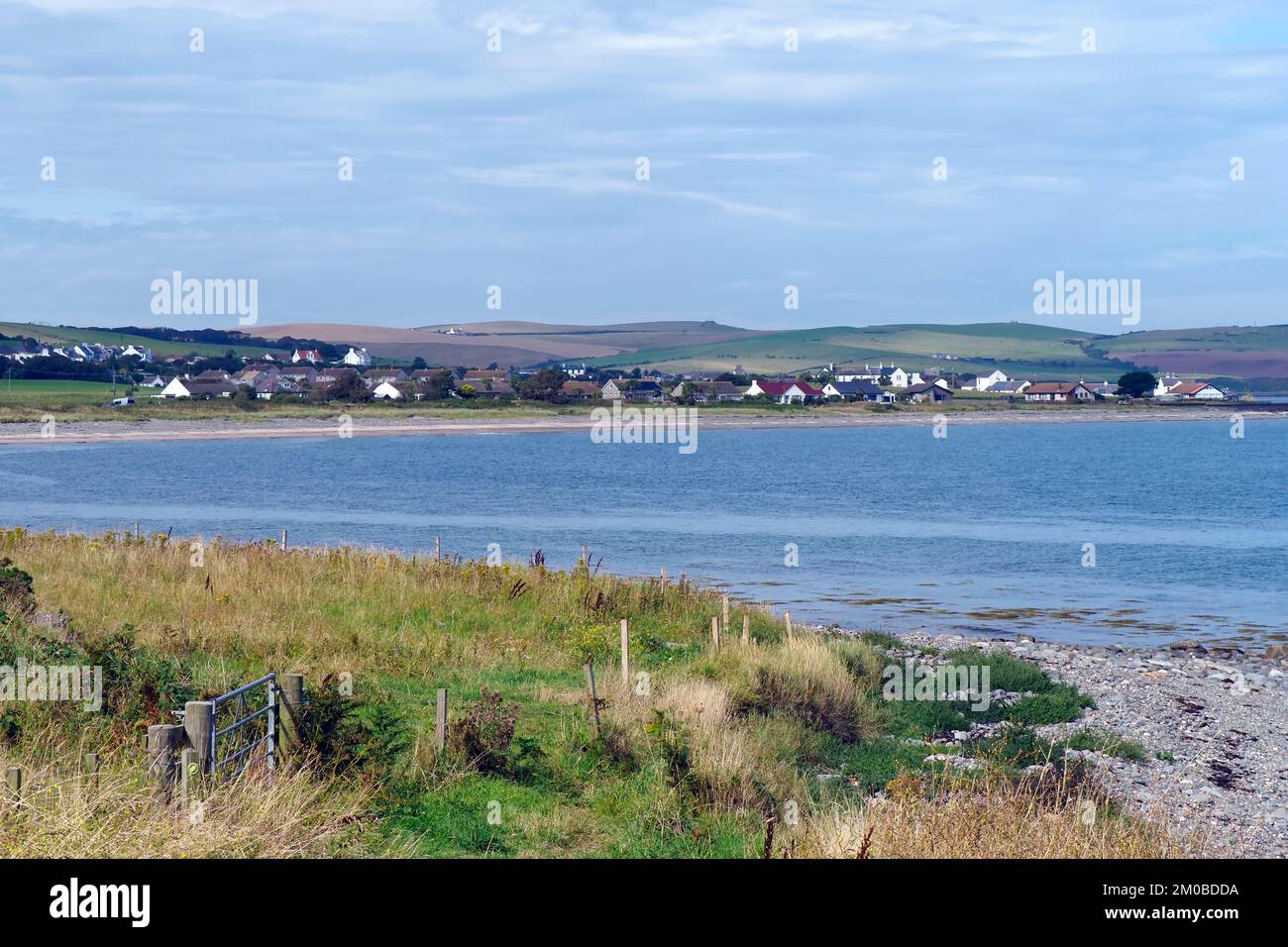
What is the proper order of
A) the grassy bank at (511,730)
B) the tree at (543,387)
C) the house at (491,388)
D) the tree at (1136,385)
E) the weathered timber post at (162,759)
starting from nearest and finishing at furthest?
the weathered timber post at (162,759) → the grassy bank at (511,730) → the tree at (543,387) → the house at (491,388) → the tree at (1136,385)

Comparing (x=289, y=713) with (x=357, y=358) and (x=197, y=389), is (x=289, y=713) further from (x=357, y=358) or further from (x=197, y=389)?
(x=357, y=358)

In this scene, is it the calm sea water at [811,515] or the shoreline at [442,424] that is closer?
the calm sea water at [811,515]

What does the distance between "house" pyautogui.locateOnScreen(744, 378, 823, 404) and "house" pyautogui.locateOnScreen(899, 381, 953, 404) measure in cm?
1412

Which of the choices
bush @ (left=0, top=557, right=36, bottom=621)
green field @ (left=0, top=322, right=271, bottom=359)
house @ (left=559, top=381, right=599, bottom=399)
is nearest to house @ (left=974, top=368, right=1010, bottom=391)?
house @ (left=559, top=381, right=599, bottom=399)

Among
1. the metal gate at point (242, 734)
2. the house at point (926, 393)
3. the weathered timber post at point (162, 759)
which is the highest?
the house at point (926, 393)

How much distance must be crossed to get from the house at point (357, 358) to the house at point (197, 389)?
162 feet

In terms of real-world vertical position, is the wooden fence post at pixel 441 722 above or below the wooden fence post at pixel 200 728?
below

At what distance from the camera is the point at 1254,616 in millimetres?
30438

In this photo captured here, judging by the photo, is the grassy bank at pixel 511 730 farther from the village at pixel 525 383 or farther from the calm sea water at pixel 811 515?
the village at pixel 525 383

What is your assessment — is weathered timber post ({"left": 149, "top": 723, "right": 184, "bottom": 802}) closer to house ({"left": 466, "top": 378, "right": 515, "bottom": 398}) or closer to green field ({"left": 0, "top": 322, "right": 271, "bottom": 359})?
house ({"left": 466, "top": 378, "right": 515, "bottom": 398})

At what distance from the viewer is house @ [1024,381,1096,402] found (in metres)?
164

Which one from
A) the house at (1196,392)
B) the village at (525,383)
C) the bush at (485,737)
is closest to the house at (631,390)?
the village at (525,383)

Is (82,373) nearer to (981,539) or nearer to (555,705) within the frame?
(981,539)

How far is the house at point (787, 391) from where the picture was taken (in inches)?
5846
